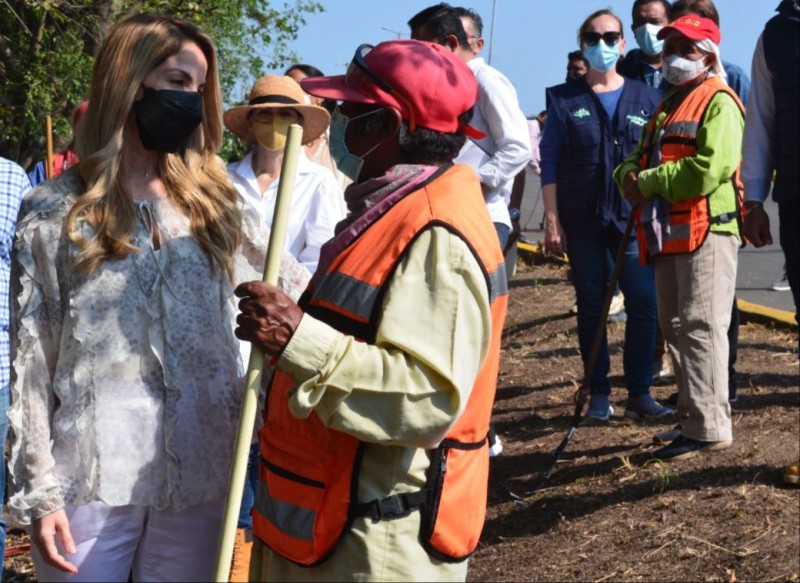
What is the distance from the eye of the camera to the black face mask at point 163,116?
3.23 meters

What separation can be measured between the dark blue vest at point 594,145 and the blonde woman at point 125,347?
4.16m

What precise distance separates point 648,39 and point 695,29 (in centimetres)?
196

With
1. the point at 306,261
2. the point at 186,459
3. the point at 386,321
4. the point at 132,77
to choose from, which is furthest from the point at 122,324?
the point at 306,261

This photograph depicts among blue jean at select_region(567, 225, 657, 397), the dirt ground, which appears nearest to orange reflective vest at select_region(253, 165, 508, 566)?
the dirt ground

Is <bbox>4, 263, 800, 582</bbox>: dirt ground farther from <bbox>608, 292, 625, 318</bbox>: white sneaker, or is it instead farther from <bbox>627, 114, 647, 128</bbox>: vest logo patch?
<bbox>608, 292, 625, 318</bbox>: white sneaker

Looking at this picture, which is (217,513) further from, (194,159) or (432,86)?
(432,86)

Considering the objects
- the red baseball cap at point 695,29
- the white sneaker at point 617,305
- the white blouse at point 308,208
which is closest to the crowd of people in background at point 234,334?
the white blouse at point 308,208

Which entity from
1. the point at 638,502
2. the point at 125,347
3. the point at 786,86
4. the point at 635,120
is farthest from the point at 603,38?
the point at 125,347

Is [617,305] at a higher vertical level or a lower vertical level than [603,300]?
lower

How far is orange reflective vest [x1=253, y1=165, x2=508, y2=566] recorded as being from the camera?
2.62 meters

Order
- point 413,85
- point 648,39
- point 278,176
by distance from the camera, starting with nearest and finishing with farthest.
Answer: point 413,85, point 278,176, point 648,39

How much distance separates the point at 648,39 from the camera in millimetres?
7922

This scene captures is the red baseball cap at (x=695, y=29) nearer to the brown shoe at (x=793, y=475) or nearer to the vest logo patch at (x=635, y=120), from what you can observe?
the vest logo patch at (x=635, y=120)

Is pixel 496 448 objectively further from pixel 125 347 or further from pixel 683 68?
pixel 125 347
